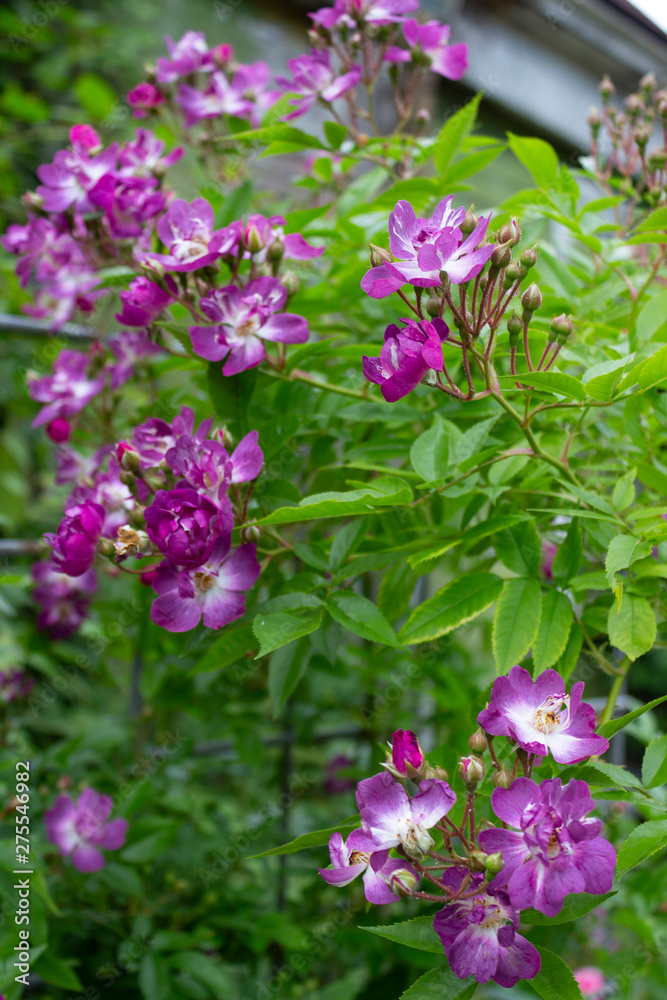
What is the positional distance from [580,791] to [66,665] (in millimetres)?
1453

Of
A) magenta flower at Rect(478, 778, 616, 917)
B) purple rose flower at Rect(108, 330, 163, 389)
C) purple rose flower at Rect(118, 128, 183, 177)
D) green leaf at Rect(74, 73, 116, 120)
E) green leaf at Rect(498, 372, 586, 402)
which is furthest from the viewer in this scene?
green leaf at Rect(74, 73, 116, 120)

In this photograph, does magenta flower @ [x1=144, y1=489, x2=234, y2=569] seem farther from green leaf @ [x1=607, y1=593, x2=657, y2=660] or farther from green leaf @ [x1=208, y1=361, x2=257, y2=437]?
green leaf @ [x1=607, y1=593, x2=657, y2=660]

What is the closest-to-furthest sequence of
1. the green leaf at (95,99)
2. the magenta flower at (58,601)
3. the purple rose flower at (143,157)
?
the purple rose flower at (143,157)
the magenta flower at (58,601)
the green leaf at (95,99)

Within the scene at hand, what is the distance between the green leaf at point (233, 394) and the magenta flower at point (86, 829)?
2.10ft

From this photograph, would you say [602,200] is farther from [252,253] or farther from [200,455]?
[200,455]

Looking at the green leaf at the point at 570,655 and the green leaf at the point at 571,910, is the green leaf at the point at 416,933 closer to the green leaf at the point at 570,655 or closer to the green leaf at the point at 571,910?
the green leaf at the point at 571,910

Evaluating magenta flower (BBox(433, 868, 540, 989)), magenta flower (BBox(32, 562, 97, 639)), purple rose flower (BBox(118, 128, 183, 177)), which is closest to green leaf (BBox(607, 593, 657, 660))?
magenta flower (BBox(433, 868, 540, 989))

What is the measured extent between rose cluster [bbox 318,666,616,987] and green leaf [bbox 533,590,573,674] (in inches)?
2.6

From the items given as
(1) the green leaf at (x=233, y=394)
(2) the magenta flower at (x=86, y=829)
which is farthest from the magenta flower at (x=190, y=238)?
(2) the magenta flower at (x=86, y=829)

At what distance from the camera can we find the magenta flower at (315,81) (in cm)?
102

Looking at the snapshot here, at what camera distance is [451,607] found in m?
0.69

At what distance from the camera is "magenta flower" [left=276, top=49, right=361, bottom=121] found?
102 cm

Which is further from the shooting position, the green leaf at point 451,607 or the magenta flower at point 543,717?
the green leaf at point 451,607

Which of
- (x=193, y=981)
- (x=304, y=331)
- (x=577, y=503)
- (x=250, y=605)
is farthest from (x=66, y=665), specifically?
(x=577, y=503)
